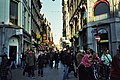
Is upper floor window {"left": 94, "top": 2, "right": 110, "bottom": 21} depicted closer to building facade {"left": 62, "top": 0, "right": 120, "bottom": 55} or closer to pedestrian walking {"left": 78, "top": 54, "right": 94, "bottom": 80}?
building facade {"left": 62, "top": 0, "right": 120, "bottom": 55}

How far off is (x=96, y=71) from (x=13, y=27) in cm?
1533

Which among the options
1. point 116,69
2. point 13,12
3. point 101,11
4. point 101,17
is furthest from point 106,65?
point 101,11

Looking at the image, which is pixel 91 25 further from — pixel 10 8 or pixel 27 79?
pixel 27 79

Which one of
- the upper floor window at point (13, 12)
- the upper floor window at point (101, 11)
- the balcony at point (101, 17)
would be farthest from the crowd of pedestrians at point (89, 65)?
the upper floor window at point (101, 11)

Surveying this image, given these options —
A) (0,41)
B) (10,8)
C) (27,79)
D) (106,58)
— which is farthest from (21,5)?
(106,58)

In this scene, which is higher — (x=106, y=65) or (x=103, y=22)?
(x=103, y=22)

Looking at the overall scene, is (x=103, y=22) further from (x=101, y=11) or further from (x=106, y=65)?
(x=106, y=65)

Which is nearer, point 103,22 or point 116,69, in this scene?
point 116,69

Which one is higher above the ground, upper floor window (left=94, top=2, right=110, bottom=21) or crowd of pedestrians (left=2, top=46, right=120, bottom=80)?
upper floor window (left=94, top=2, right=110, bottom=21)

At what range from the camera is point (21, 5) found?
30.5m

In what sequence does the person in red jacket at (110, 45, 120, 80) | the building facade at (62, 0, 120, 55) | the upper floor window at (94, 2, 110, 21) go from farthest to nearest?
the upper floor window at (94, 2, 110, 21) → the building facade at (62, 0, 120, 55) → the person in red jacket at (110, 45, 120, 80)

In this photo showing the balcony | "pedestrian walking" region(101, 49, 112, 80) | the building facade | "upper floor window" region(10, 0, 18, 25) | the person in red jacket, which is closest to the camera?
the person in red jacket

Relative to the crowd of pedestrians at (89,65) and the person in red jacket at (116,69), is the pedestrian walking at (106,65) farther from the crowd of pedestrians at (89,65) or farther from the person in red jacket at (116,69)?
the person in red jacket at (116,69)

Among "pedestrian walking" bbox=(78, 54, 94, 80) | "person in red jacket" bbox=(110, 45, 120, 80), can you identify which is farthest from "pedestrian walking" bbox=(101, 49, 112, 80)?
"person in red jacket" bbox=(110, 45, 120, 80)
